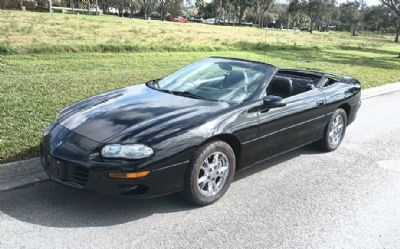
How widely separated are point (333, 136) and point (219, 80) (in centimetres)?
210

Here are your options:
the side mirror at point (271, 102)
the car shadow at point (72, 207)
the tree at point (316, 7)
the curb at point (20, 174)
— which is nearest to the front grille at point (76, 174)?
the car shadow at point (72, 207)

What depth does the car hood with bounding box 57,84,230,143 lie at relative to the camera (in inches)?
159

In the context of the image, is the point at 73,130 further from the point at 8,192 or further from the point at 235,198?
the point at 235,198

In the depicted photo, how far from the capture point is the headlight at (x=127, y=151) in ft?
12.6

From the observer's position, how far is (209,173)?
14.3ft

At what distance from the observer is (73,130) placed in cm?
420

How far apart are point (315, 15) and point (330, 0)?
4457 millimetres

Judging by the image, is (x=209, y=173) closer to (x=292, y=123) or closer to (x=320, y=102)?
(x=292, y=123)

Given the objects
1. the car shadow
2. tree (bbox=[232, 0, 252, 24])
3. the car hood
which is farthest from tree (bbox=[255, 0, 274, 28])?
the car shadow

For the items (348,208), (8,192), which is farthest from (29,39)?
(348,208)

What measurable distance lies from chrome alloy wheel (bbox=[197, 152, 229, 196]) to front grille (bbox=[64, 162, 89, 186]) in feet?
3.43

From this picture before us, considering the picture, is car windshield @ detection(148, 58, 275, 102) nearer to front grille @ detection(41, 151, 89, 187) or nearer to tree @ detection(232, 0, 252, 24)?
front grille @ detection(41, 151, 89, 187)

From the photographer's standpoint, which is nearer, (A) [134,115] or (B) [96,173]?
(B) [96,173]

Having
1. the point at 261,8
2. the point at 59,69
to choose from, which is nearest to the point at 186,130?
the point at 59,69
